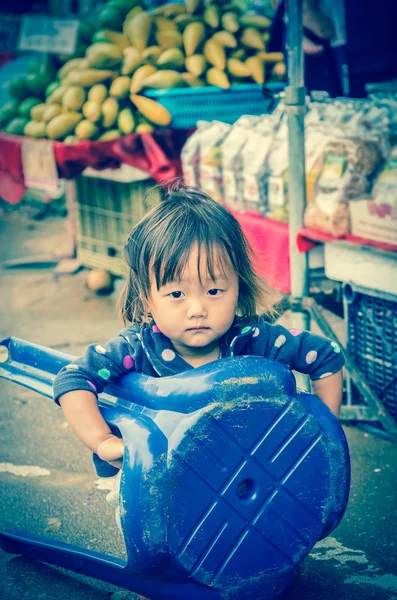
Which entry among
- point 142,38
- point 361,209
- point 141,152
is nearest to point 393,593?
point 361,209

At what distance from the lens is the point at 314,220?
116 inches

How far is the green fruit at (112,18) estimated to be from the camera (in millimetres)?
5281

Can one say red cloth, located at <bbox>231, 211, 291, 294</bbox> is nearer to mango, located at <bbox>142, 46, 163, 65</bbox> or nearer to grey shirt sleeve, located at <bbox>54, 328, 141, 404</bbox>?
grey shirt sleeve, located at <bbox>54, 328, 141, 404</bbox>

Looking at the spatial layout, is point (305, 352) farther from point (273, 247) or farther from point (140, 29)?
point (140, 29)

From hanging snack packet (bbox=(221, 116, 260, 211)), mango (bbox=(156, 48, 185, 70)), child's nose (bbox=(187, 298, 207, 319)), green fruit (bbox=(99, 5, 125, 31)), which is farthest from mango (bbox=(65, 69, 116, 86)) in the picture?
child's nose (bbox=(187, 298, 207, 319))

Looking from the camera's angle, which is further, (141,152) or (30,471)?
(141,152)

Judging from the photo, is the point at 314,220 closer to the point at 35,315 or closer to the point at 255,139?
the point at 255,139

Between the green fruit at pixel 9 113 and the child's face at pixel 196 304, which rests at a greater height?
the green fruit at pixel 9 113

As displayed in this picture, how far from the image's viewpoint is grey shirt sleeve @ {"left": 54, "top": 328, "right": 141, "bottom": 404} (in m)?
1.82

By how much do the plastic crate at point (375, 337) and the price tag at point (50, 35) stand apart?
3.57 meters

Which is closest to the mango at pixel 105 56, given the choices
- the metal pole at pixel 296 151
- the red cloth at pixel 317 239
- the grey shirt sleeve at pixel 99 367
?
the metal pole at pixel 296 151

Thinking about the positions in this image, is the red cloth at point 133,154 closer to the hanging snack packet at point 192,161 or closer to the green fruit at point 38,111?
the hanging snack packet at point 192,161

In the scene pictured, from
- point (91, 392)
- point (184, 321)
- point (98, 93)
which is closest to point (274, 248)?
point (184, 321)

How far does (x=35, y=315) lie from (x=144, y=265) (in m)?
3.20
